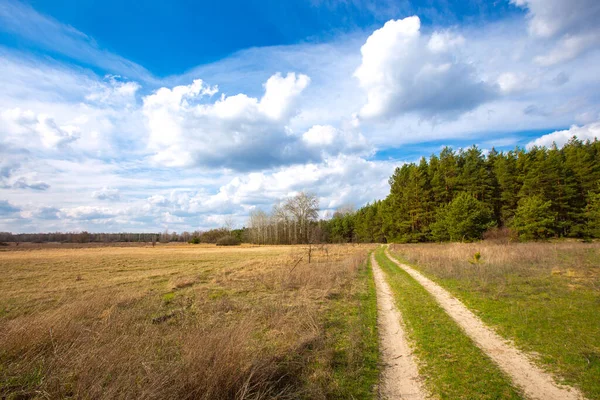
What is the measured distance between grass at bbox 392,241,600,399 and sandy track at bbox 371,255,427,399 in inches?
106

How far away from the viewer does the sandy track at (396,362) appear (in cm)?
529

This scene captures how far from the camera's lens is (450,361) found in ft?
20.6

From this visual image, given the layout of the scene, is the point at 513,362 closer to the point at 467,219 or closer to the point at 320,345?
the point at 320,345

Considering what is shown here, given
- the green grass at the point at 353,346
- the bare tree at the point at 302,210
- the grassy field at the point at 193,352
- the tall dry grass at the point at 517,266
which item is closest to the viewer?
the grassy field at the point at 193,352

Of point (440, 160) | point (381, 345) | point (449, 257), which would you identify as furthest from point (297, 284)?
point (440, 160)

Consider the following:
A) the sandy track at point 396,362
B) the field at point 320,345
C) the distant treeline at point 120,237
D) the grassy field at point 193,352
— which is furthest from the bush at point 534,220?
the distant treeline at point 120,237

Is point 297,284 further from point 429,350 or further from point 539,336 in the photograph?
point 539,336

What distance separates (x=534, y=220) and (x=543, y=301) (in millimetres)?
31095

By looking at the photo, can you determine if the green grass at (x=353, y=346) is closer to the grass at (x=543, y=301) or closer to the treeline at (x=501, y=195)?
the grass at (x=543, y=301)

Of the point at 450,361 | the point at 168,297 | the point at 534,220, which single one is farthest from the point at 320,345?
the point at 534,220

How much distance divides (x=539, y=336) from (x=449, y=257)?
A: 1670 cm

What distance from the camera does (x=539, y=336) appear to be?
7.38 meters

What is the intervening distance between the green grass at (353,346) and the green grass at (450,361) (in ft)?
3.60

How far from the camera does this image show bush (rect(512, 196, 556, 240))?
33906 mm
